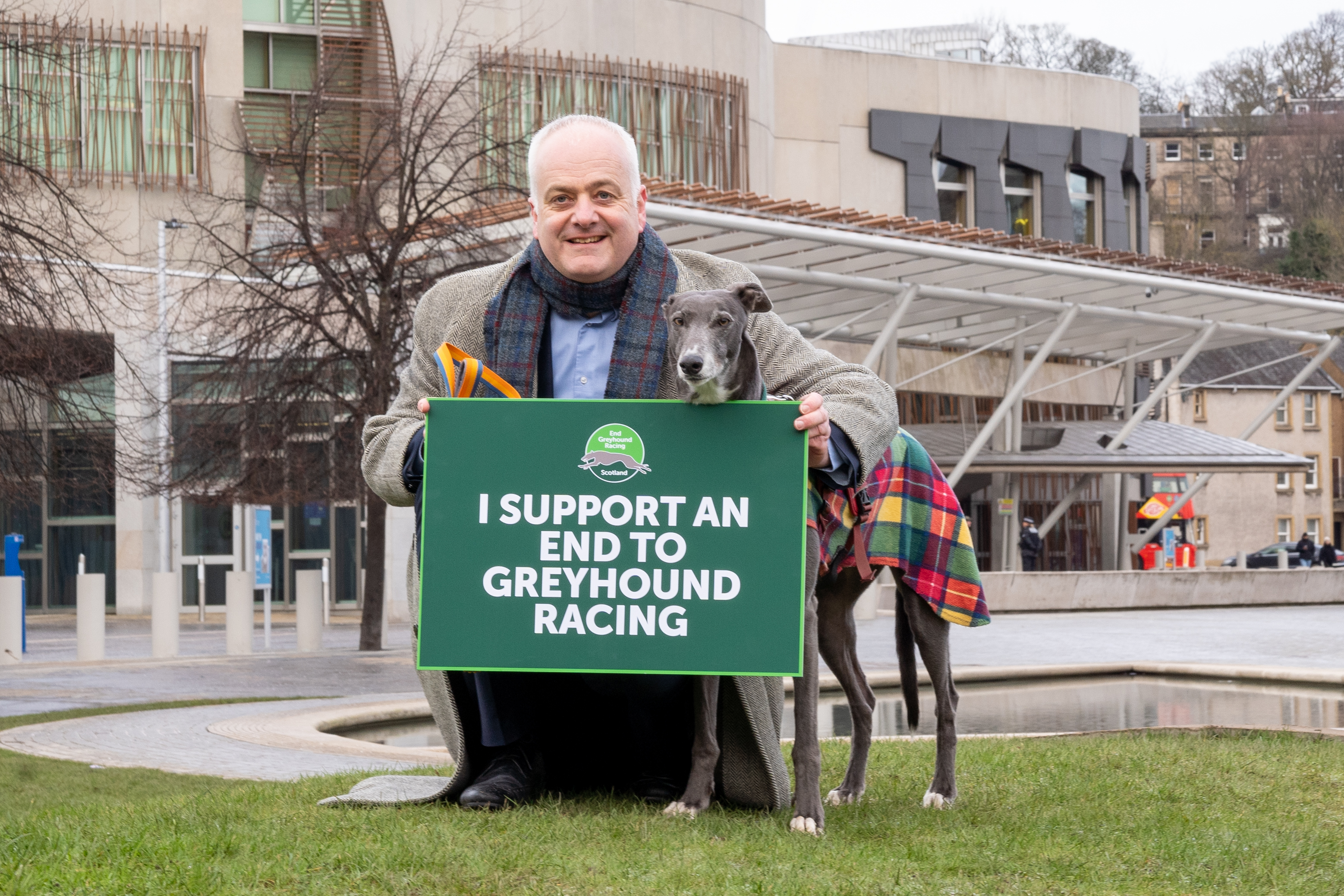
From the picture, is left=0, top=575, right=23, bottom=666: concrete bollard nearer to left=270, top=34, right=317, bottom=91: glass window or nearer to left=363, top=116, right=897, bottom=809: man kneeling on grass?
left=363, top=116, right=897, bottom=809: man kneeling on grass

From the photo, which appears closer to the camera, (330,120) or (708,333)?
(708,333)

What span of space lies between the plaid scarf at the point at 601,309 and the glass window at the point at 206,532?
100 ft

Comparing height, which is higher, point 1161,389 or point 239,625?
point 1161,389

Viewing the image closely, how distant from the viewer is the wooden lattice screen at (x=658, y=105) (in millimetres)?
35469

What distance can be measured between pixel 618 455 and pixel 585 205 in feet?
2.75

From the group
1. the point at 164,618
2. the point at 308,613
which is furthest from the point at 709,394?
the point at 308,613

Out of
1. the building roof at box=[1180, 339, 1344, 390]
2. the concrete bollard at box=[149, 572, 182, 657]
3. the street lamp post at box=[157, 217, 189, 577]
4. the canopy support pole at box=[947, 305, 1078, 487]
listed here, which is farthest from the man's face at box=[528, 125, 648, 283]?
the building roof at box=[1180, 339, 1344, 390]

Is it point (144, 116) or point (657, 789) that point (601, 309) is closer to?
point (657, 789)

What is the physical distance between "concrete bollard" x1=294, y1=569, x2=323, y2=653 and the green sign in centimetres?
1684

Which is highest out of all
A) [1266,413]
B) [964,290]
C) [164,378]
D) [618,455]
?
[964,290]

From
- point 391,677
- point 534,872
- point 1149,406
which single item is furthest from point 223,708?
point 1149,406

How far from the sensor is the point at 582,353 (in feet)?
17.0

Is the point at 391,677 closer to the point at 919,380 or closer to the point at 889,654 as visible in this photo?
the point at 889,654

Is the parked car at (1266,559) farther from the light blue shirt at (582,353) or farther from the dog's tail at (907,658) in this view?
the light blue shirt at (582,353)
